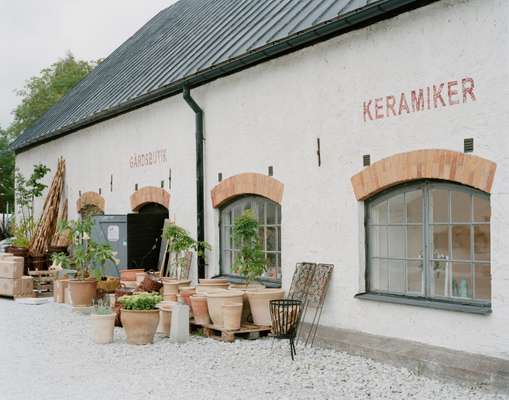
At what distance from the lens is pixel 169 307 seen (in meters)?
9.45

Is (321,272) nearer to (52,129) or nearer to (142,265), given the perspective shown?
(142,265)

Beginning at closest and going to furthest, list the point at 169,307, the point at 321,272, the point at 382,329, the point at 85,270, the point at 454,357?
the point at 454,357 → the point at 382,329 → the point at 321,272 → the point at 169,307 → the point at 85,270

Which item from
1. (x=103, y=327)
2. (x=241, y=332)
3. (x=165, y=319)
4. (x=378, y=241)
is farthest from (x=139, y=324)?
(x=378, y=241)

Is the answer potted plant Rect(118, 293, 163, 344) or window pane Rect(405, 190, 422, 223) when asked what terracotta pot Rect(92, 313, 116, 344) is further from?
window pane Rect(405, 190, 422, 223)

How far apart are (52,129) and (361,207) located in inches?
495

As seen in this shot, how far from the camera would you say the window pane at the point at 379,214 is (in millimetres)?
7832

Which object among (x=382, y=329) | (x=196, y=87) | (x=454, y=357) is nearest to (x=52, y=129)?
(x=196, y=87)

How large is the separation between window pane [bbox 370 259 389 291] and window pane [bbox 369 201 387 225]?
474 millimetres

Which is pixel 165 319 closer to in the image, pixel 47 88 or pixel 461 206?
pixel 461 206

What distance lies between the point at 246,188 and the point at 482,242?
4.18 metres

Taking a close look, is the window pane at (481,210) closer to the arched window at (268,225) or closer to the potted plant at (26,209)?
the arched window at (268,225)

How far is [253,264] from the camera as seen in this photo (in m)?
9.21

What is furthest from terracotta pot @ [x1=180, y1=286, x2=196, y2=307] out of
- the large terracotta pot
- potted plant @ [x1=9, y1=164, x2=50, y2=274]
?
potted plant @ [x1=9, y1=164, x2=50, y2=274]

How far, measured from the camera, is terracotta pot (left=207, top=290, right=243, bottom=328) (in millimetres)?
8820
